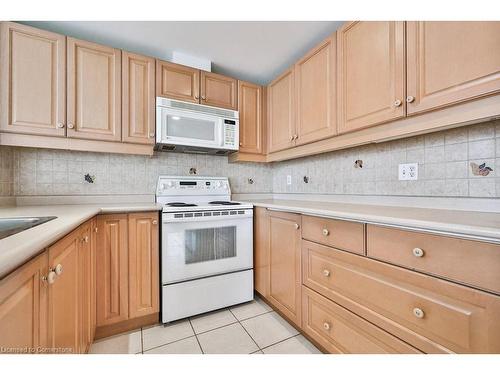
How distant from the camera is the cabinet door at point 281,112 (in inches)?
78.4

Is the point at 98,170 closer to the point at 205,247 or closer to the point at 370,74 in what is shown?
the point at 205,247

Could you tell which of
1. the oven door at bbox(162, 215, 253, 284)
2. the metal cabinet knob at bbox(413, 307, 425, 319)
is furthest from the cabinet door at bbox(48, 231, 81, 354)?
the metal cabinet knob at bbox(413, 307, 425, 319)

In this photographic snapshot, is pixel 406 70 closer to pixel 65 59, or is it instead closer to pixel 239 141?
pixel 239 141

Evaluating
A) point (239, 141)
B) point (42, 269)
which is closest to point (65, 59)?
point (239, 141)

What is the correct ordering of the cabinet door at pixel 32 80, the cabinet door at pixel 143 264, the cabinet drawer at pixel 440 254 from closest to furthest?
the cabinet drawer at pixel 440 254 < the cabinet door at pixel 32 80 < the cabinet door at pixel 143 264

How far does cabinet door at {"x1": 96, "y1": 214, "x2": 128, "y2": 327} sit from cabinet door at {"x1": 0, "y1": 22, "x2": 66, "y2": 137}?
0.77 m

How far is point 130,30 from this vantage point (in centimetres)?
167

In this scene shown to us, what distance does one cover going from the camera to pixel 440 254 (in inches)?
31.8

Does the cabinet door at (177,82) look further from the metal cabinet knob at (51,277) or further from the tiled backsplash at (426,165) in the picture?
the metal cabinet knob at (51,277)

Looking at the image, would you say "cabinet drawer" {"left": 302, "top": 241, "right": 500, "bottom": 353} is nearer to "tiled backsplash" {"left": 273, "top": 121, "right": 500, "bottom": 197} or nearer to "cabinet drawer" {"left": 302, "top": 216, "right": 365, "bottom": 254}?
"cabinet drawer" {"left": 302, "top": 216, "right": 365, "bottom": 254}

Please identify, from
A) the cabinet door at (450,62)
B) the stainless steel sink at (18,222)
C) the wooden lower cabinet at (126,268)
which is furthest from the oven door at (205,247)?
the cabinet door at (450,62)

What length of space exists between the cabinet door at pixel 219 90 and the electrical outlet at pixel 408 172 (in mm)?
1543

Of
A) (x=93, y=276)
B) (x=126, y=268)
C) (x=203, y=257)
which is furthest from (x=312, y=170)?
(x=93, y=276)

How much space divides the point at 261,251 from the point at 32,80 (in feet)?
6.85
